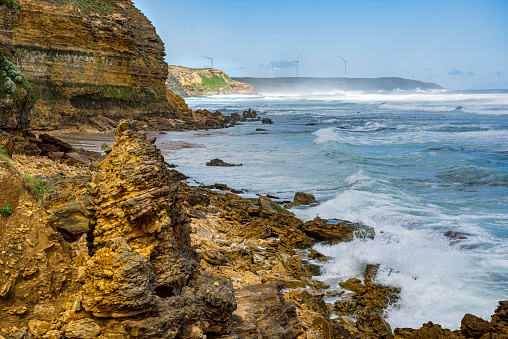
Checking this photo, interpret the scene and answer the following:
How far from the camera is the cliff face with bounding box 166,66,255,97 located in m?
147

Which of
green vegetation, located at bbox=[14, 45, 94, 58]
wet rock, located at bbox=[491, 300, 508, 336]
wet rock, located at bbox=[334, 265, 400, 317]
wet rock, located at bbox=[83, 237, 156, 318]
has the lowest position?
wet rock, located at bbox=[334, 265, 400, 317]

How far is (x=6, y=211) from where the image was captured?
11.1 feet

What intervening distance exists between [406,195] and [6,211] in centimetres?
1315

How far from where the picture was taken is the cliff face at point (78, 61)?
24031mm

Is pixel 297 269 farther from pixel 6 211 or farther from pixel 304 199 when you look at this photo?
pixel 6 211

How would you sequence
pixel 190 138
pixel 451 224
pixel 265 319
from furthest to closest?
pixel 190 138 → pixel 451 224 → pixel 265 319

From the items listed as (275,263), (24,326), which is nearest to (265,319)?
(24,326)

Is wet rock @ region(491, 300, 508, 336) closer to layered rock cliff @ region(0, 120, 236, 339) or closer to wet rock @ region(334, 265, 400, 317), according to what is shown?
wet rock @ region(334, 265, 400, 317)

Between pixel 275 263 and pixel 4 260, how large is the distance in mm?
5775

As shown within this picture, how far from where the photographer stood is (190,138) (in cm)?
3002

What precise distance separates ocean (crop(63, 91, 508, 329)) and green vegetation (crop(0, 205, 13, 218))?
5462 mm

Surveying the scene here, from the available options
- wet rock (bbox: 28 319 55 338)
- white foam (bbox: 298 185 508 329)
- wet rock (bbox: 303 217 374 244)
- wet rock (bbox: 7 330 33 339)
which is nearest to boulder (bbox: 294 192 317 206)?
white foam (bbox: 298 185 508 329)

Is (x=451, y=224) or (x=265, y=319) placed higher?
(x=265, y=319)

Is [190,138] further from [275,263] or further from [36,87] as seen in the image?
[275,263]
